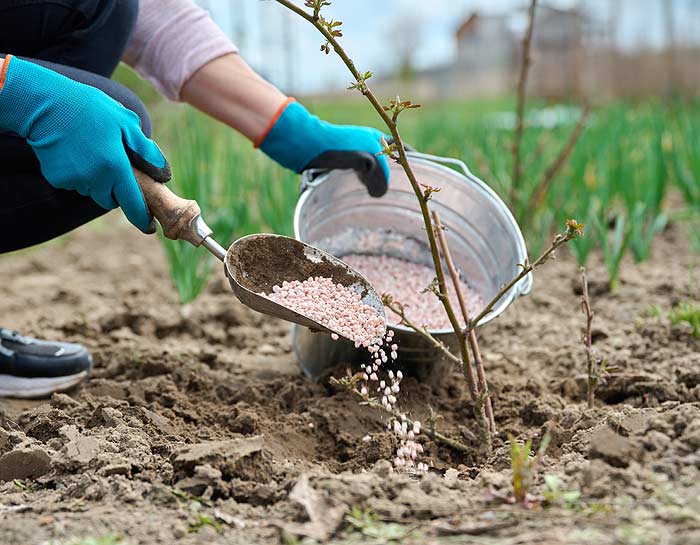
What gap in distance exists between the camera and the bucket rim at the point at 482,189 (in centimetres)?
152

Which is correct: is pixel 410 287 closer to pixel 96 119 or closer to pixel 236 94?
pixel 236 94

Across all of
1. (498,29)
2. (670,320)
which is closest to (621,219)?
(670,320)

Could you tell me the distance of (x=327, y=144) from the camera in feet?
6.04

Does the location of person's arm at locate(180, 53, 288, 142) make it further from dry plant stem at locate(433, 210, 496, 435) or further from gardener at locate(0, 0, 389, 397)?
dry plant stem at locate(433, 210, 496, 435)

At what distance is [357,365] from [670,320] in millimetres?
821

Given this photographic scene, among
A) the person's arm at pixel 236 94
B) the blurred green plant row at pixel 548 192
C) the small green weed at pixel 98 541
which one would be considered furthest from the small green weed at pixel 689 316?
the small green weed at pixel 98 541

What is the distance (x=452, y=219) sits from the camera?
1.94 m

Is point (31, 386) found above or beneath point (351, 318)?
beneath

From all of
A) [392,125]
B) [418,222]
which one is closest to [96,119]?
[392,125]

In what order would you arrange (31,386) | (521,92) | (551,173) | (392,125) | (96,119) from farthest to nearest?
(551,173), (521,92), (31,386), (96,119), (392,125)

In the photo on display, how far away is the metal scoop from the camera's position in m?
1.40

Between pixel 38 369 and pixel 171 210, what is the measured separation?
625 mm

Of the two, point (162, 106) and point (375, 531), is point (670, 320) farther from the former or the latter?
point (162, 106)

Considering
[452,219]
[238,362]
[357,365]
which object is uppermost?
[452,219]
